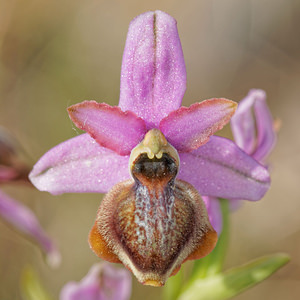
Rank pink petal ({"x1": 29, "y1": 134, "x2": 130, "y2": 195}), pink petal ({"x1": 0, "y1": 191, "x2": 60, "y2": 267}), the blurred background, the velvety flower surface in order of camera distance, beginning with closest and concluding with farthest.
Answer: pink petal ({"x1": 29, "y1": 134, "x2": 130, "y2": 195}) → the velvety flower surface → pink petal ({"x1": 0, "y1": 191, "x2": 60, "y2": 267}) → the blurred background

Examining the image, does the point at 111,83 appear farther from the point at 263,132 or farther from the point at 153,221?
the point at 153,221

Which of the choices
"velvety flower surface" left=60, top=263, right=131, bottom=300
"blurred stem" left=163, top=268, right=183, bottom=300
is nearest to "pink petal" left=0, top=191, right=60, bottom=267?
"velvety flower surface" left=60, top=263, right=131, bottom=300

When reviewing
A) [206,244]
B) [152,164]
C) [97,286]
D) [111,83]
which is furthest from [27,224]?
[111,83]

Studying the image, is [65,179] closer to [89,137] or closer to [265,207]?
[89,137]

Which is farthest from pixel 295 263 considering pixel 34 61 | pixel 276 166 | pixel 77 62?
pixel 34 61

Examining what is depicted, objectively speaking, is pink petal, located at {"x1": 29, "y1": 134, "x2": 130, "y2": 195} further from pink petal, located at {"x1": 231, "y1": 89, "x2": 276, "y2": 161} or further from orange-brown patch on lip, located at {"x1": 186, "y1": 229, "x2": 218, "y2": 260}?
pink petal, located at {"x1": 231, "y1": 89, "x2": 276, "y2": 161}

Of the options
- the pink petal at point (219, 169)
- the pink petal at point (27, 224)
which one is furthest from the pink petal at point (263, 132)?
the pink petal at point (27, 224)

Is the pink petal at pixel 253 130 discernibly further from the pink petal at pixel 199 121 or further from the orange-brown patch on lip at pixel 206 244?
the orange-brown patch on lip at pixel 206 244
